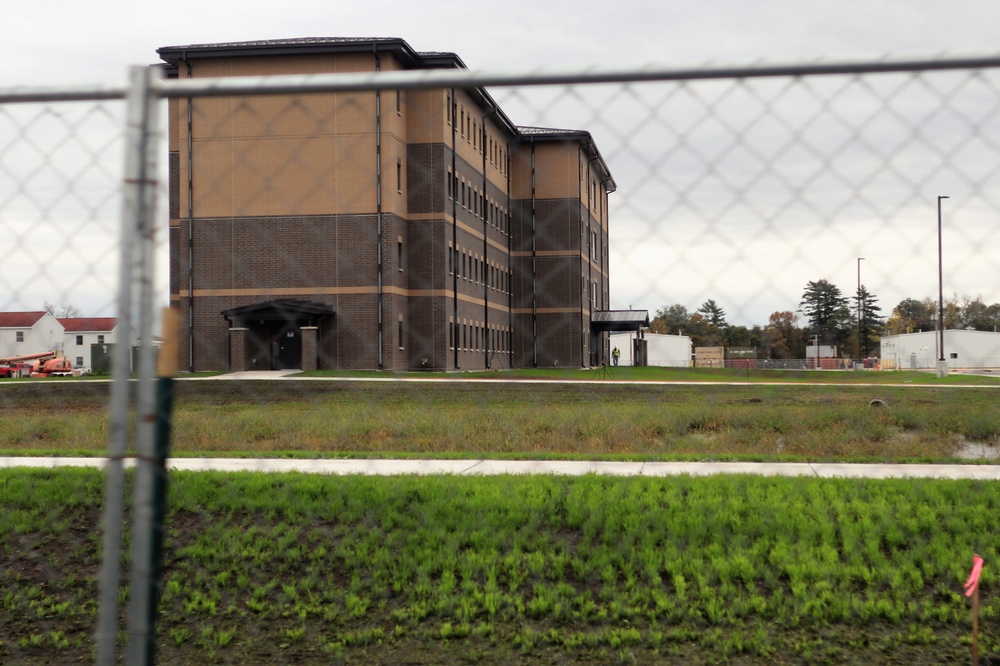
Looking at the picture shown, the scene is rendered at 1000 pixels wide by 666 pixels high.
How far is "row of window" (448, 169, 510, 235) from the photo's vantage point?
5152 mm

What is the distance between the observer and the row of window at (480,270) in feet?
20.1

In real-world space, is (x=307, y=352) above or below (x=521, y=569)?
above

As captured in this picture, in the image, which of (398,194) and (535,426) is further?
(535,426)

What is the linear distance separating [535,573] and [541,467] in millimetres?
3707

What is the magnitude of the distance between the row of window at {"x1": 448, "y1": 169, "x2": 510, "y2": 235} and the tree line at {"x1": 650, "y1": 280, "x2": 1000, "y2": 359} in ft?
3.78

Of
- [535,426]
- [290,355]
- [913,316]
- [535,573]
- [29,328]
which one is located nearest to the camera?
[29,328]

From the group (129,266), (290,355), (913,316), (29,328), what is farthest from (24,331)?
(290,355)

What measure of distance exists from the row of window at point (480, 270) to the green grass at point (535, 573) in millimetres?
2170

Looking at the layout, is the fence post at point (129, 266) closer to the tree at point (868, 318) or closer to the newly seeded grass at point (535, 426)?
the tree at point (868, 318)

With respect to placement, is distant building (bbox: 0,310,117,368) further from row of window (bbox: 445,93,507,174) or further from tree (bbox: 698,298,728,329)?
tree (bbox: 698,298,728,329)

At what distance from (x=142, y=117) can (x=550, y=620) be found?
15.2 feet

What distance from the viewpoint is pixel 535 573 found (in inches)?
281

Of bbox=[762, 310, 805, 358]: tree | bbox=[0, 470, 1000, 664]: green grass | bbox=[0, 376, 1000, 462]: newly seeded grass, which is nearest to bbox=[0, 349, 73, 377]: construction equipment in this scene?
bbox=[0, 470, 1000, 664]: green grass

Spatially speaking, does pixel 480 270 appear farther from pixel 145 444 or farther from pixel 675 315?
pixel 145 444
